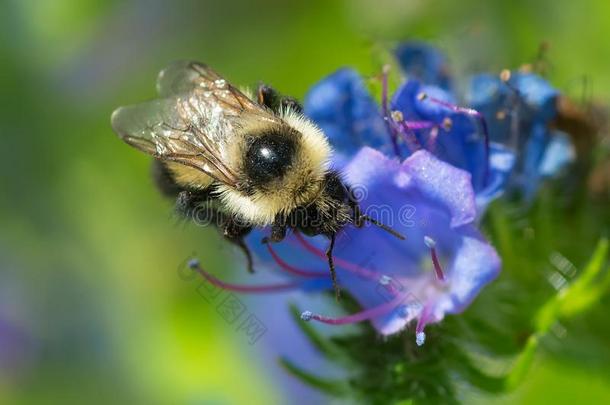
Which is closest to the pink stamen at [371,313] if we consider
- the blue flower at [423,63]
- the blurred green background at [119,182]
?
the blue flower at [423,63]

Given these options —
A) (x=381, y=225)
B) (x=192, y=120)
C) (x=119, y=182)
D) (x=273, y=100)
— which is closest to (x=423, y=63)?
(x=273, y=100)

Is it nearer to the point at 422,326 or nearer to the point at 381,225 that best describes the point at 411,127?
the point at 381,225

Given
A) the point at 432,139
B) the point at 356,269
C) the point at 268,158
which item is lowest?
the point at 356,269

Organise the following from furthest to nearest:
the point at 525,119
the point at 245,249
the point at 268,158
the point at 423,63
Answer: the point at 423,63
the point at 525,119
the point at 245,249
the point at 268,158

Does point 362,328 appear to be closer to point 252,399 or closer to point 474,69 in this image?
point 474,69

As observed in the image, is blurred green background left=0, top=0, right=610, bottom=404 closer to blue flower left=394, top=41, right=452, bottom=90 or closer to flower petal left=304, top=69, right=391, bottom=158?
blue flower left=394, top=41, right=452, bottom=90

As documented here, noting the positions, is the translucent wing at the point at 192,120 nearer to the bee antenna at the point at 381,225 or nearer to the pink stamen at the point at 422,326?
the bee antenna at the point at 381,225
